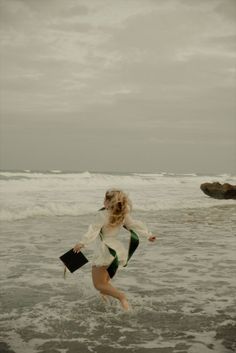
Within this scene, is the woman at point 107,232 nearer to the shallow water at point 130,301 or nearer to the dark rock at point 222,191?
the shallow water at point 130,301

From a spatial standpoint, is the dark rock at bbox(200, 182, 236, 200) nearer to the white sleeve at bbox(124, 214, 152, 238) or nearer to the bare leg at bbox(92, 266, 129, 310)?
the white sleeve at bbox(124, 214, 152, 238)

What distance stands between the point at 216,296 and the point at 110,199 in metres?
Answer: 1.96

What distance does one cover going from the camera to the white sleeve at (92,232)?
17.0 ft

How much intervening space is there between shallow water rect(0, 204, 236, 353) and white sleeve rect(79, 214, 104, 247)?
805mm

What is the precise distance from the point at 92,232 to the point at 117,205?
462 mm

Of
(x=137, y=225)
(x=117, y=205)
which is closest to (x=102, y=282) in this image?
(x=137, y=225)

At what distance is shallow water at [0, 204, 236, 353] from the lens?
4.01 meters

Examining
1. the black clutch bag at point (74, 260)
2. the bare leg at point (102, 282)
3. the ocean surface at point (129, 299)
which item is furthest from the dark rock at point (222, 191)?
the black clutch bag at point (74, 260)

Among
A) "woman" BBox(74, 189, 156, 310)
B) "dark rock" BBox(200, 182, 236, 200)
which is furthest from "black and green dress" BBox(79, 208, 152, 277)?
"dark rock" BBox(200, 182, 236, 200)

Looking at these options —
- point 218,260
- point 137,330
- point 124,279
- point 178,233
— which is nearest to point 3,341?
point 137,330

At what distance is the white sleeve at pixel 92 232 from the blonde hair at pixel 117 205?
0.15 metres

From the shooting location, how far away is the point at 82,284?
251 inches

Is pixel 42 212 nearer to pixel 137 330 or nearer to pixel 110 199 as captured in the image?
pixel 110 199

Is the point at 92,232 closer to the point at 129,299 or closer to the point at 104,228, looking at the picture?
the point at 104,228
